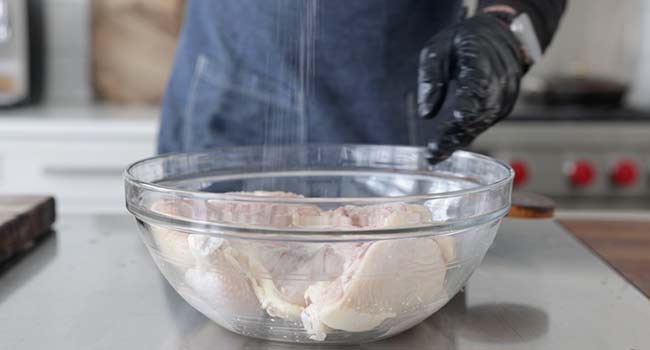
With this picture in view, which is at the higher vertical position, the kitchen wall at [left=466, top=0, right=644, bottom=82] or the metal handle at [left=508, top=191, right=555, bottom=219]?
the kitchen wall at [left=466, top=0, right=644, bottom=82]

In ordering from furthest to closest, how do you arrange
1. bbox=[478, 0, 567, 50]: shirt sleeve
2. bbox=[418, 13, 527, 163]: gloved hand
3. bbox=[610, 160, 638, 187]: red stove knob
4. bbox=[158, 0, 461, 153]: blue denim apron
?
bbox=[610, 160, 638, 187]: red stove knob → bbox=[158, 0, 461, 153]: blue denim apron → bbox=[478, 0, 567, 50]: shirt sleeve → bbox=[418, 13, 527, 163]: gloved hand

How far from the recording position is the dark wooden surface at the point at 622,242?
2.28 feet

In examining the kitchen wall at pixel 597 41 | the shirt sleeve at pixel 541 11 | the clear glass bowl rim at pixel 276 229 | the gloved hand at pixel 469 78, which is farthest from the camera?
the kitchen wall at pixel 597 41

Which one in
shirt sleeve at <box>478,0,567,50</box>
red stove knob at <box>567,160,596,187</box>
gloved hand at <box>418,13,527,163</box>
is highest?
shirt sleeve at <box>478,0,567,50</box>

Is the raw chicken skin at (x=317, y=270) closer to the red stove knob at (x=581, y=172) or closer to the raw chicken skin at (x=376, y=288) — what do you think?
the raw chicken skin at (x=376, y=288)

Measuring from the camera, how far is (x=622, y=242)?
0.79 m

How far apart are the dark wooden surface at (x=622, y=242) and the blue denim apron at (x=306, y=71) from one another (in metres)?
0.32

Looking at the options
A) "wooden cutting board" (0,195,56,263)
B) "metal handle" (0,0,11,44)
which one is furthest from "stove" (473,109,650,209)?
"metal handle" (0,0,11,44)

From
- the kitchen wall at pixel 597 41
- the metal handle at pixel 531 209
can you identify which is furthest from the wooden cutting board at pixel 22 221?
the kitchen wall at pixel 597 41

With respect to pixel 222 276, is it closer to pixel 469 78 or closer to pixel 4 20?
pixel 469 78

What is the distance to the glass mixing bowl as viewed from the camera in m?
0.49

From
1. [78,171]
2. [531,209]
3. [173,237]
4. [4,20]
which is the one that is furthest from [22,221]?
[4,20]

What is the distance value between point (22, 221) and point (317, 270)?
14.7 inches

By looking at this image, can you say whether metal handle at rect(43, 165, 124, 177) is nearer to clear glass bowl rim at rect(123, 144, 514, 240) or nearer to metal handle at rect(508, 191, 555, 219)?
metal handle at rect(508, 191, 555, 219)
